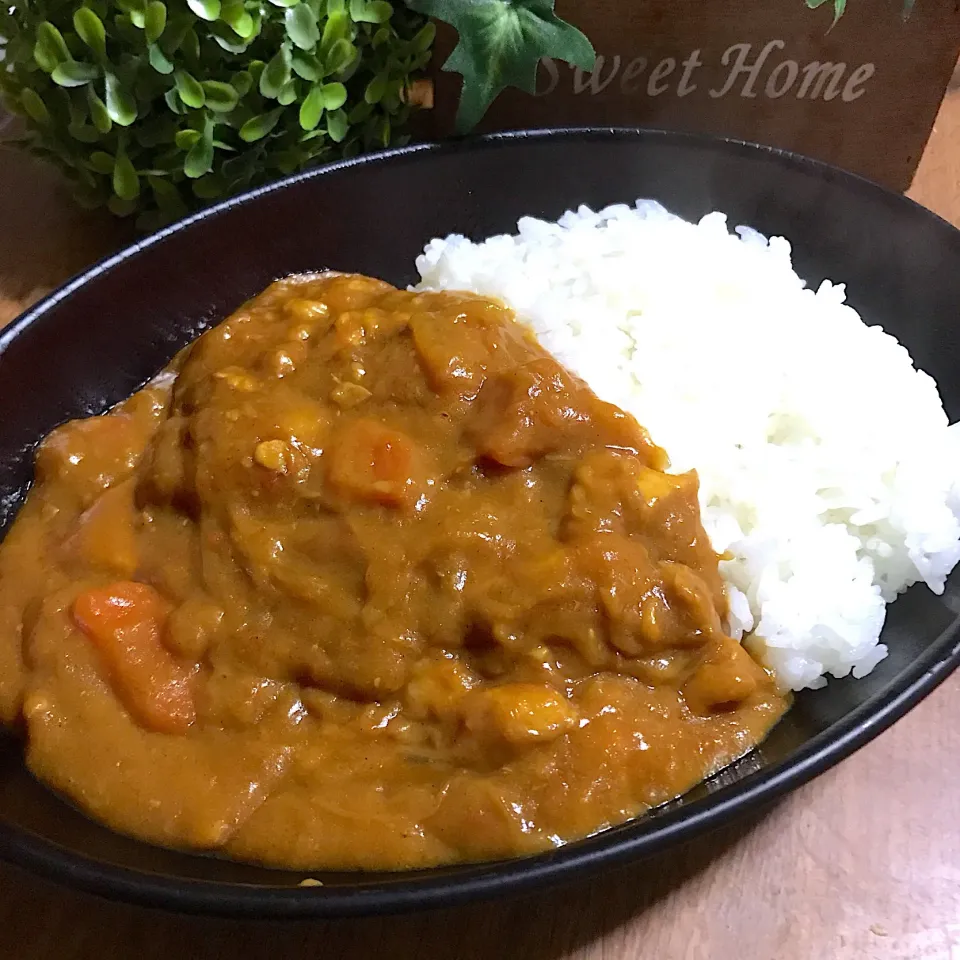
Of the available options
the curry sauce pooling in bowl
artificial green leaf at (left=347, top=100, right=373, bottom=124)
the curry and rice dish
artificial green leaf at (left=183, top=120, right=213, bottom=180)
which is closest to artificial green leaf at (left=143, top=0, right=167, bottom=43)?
artificial green leaf at (left=183, top=120, right=213, bottom=180)

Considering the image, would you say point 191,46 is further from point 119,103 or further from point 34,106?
point 34,106

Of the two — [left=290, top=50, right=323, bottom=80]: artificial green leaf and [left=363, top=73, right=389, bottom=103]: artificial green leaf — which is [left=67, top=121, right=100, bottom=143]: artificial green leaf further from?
[left=363, top=73, right=389, bottom=103]: artificial green leaf

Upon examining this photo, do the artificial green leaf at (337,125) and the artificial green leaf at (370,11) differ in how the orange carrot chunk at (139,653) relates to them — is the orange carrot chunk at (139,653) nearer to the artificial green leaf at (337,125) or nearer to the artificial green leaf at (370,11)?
the artificial green leaf at (337,125)

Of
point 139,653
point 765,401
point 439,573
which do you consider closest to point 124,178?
point 139,653

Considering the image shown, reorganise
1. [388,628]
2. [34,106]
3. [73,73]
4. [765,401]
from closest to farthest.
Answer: [388,628]
[765,401]
[73,73]
[34,106]

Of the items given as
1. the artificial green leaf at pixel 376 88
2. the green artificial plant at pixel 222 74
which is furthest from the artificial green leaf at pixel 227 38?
the artificial green leaf at pixel 376 88
